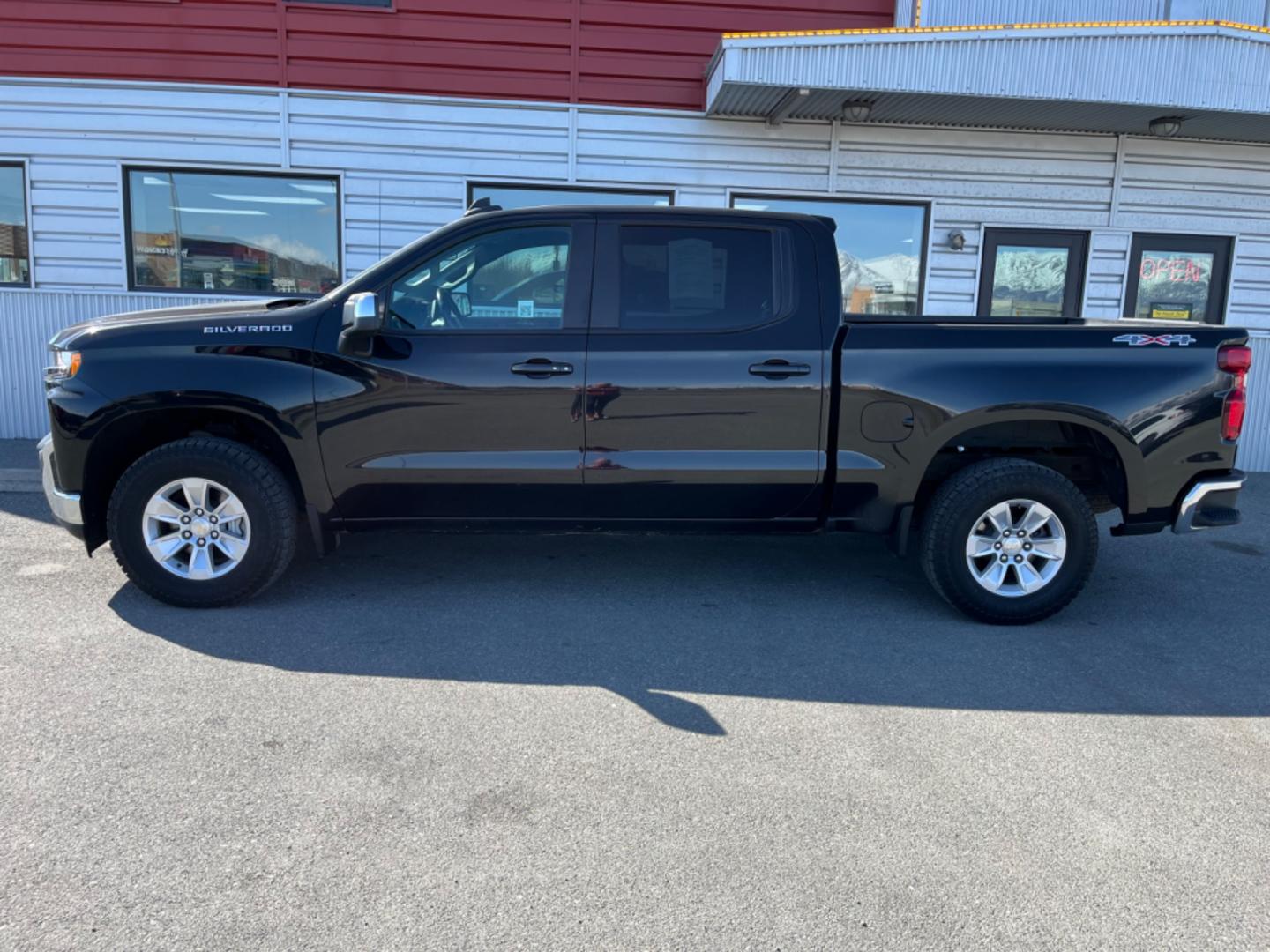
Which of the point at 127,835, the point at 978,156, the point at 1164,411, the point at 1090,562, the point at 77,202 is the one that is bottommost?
the point at 127,835

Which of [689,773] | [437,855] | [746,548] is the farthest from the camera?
[746,548]

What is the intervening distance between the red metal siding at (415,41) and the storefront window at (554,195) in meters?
0.84

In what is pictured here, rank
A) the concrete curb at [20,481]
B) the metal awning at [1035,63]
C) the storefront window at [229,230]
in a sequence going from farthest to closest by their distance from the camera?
the storefront window at [229,230]
the metal awning at [1035,63]
the concrete curb at [20,481]

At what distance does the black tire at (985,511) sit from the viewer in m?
4.45

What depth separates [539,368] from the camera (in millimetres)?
4336

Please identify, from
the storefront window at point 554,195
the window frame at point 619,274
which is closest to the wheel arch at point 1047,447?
the window frame at point 619,274

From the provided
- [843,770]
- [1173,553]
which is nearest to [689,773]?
[843,770]

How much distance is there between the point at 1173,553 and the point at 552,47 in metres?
6.82

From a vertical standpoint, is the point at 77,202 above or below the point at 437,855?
above

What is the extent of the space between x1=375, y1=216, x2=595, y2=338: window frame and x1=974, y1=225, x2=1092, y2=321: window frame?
19.7 ft

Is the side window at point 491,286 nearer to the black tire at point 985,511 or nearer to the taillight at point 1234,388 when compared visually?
the black tire at point 985,511

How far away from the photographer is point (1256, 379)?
9141 millimetres

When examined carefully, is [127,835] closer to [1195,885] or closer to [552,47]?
[1195,885]

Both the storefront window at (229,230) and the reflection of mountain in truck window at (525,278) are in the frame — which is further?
the storefront window at (229,230)
